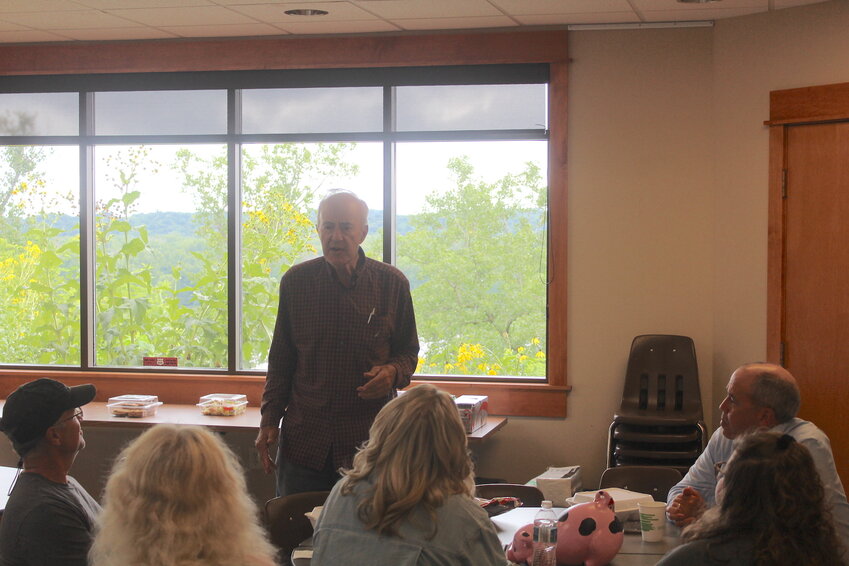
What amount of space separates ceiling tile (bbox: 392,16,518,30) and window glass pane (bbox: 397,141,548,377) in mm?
714

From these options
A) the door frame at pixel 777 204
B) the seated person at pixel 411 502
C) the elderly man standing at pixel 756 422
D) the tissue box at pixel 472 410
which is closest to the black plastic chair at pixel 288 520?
the seated person at pixel 411 502

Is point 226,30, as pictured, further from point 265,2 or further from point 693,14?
point 693,14

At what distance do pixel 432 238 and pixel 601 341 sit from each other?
1.24m

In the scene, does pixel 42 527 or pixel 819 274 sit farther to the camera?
pixel 819 274

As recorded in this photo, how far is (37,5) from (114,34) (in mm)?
777

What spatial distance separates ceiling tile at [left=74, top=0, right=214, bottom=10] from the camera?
484 cm

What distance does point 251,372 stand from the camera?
5883mm

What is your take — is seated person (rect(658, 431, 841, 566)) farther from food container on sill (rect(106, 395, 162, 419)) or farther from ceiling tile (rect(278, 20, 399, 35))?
food container on sill (rect(106, 395, 162, 419))

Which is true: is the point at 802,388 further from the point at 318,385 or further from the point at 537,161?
the point at 318,385

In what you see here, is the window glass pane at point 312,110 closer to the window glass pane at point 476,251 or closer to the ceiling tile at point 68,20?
the window glass pane at point 476,251

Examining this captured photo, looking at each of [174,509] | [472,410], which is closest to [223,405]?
[472,410]

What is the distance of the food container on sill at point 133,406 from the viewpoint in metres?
5.33

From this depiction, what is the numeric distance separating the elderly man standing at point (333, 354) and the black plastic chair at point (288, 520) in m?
0.19

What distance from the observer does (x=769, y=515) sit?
2.03 meters
